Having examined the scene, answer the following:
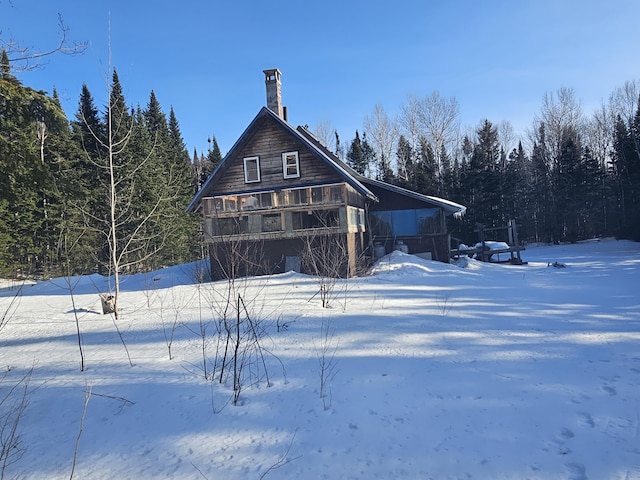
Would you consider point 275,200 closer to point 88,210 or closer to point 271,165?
point 271,165

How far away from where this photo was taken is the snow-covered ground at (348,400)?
2.77 metres

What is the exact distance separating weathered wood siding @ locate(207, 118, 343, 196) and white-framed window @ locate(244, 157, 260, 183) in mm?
156

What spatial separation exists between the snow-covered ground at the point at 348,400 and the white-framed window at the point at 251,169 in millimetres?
11190

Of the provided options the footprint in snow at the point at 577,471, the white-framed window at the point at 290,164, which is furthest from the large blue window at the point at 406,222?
the footprint in snow at the point at 577,471

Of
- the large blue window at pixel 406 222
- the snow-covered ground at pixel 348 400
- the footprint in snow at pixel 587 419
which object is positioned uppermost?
the large blue window at pixel 406 222

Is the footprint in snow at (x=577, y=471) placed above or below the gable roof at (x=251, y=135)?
below

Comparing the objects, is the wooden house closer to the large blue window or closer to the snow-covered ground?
the large blue window

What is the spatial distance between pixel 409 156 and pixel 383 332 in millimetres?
36477

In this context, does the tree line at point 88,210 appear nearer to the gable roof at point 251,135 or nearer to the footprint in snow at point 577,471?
the gable roof at point 251,135

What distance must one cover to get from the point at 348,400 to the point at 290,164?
14.6 m

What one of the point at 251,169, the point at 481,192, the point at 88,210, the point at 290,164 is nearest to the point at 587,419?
the point at 290,164

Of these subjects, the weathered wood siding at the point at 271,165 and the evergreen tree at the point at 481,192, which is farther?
the evergreen tree at the point at 481,192

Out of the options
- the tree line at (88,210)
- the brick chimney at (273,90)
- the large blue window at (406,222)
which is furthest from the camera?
the large blue window at (406,222)

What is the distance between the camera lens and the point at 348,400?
3.68 m
